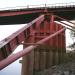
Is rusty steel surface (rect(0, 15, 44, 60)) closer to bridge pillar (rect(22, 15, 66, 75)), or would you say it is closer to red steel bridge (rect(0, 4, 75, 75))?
red steel bridge (rect(0, 4, 75, 75))

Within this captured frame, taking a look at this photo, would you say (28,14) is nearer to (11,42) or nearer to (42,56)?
(42,56)

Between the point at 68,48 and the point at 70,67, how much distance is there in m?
20.0

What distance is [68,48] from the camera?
69.1m

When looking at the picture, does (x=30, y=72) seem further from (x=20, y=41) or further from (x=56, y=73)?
(x=20, y=41)

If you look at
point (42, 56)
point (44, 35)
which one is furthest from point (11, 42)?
point (42, 56)

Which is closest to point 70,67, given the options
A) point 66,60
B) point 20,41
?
point 66,60

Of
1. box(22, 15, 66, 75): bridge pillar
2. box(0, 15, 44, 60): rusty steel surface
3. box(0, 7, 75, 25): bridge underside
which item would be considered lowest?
box(22, 15, 66, 75): bridge pillar

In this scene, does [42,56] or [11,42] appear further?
[42,56]

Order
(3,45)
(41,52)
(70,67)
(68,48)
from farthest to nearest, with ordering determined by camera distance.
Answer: (68,48), (41,52), (70,67), (3,45)

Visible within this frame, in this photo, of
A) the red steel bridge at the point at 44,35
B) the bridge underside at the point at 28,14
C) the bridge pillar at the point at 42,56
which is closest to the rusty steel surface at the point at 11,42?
the red steel bridge at the point at 44,35

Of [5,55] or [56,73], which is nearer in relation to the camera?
[5,55]

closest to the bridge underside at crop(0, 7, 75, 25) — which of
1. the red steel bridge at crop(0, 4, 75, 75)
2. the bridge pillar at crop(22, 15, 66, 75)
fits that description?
the red steel bridge at crop(0, 4, 75, 75)

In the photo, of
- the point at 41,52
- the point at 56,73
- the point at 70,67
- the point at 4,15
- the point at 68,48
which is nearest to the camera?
the point at 56,73

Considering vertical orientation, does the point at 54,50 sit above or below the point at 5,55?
below
